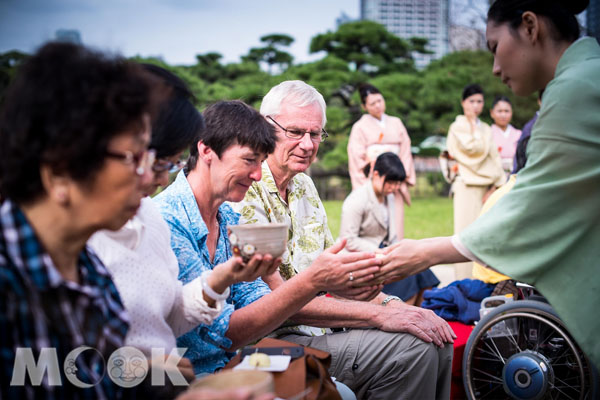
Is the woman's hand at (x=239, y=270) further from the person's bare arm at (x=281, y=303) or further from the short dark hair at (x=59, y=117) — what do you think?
the short dark hair at (x=59, y=117)

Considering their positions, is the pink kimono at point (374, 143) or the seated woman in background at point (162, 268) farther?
the pink kimono at point (374, 143)

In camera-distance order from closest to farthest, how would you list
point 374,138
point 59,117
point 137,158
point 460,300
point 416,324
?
1. point 59,117
2. point 137,158
3. point 416,324
4. point 460,300
5. point 374,138

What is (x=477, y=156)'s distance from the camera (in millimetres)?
7668

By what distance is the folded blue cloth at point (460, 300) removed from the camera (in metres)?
3.96

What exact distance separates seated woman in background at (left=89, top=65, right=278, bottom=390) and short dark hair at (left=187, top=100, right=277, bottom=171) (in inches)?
15.8

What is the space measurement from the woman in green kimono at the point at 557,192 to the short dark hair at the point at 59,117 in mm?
1460

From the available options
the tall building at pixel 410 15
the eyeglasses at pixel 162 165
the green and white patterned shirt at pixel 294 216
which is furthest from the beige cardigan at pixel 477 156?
the tall building at pixel 410 15

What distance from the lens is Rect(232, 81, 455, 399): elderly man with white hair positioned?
2.53 metres

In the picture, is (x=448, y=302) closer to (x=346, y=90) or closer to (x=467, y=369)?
(x=467, y=369)

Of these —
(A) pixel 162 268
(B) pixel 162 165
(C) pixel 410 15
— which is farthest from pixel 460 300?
(C) pixel 410 15

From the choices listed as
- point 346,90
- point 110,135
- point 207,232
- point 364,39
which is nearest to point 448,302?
point 207,232

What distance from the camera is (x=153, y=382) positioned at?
5.13 ft

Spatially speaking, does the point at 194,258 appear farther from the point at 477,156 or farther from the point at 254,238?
the point at 477,156

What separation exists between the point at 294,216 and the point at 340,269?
836 mm
